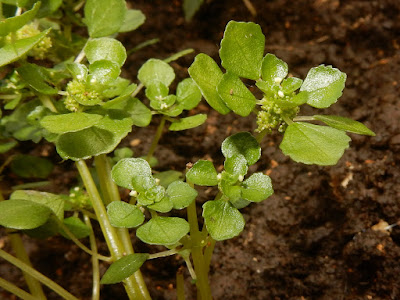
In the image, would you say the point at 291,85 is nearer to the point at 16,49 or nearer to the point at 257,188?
the point at 257,188

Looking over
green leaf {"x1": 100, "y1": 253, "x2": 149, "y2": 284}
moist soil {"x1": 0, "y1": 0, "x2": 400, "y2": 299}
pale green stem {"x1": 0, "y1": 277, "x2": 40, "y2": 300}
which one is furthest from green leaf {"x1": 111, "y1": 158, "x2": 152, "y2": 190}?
moist soil {"x1": 0, "y1": 0, "x2": 400, "y2": 299}

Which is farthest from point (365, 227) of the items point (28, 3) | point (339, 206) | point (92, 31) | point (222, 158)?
point (28, 3)

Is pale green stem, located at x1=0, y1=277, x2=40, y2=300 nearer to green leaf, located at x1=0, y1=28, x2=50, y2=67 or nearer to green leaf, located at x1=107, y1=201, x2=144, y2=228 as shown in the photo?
green leaf, located at x1=107, y1=201, x2=144, y2=228

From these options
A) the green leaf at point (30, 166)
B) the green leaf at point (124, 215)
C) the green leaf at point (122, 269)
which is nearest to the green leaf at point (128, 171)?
the green leaf at point (124, 215)

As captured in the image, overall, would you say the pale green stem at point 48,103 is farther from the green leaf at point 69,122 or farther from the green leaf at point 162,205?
the green leaf at point 162,205

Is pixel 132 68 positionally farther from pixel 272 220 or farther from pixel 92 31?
pixel 272 220

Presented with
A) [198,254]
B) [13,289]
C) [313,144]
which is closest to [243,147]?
[313,144]

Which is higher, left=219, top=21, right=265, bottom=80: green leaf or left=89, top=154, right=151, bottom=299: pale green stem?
left=219, top=21, right=265, bottom=80: green leaf
